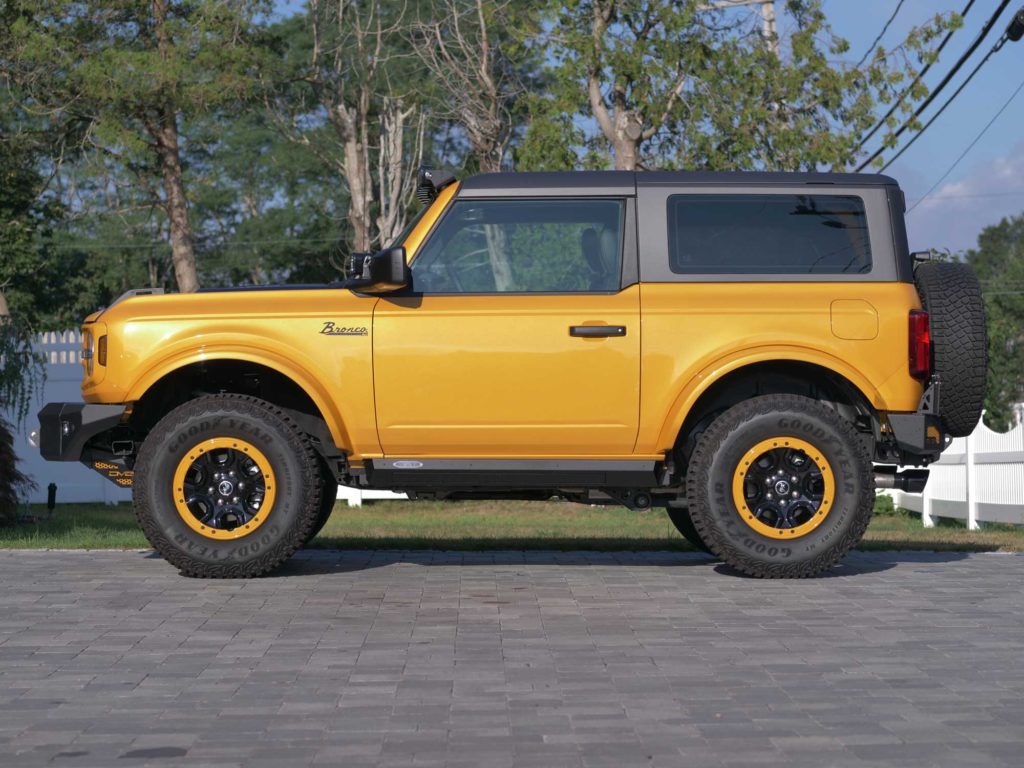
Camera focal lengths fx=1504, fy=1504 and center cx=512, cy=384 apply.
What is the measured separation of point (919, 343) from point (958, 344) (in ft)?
0.94

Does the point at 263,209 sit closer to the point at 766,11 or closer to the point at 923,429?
the point at 766,11

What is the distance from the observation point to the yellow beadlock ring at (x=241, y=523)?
29.0 ft

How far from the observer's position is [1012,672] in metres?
6.17

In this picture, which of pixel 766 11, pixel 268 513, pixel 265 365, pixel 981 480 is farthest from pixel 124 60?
pixel 268 513

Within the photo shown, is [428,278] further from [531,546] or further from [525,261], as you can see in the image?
[531,546]

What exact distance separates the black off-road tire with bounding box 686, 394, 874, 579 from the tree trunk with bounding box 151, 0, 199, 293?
2337 cm

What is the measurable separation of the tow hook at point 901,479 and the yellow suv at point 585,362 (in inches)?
0.8

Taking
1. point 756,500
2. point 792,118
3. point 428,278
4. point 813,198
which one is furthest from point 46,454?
point 792,118

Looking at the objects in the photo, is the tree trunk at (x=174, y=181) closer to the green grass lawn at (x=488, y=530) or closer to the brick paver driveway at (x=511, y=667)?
the green grass lawn at (x=488, y=530)

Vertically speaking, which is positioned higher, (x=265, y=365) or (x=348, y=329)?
(x=348, y=329)

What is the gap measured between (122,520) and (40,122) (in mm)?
19727

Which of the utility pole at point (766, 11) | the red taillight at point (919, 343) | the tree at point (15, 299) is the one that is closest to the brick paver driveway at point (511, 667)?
the red taillight at point (919, 343)

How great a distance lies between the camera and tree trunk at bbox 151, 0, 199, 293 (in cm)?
3038

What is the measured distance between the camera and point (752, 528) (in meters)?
8.79
